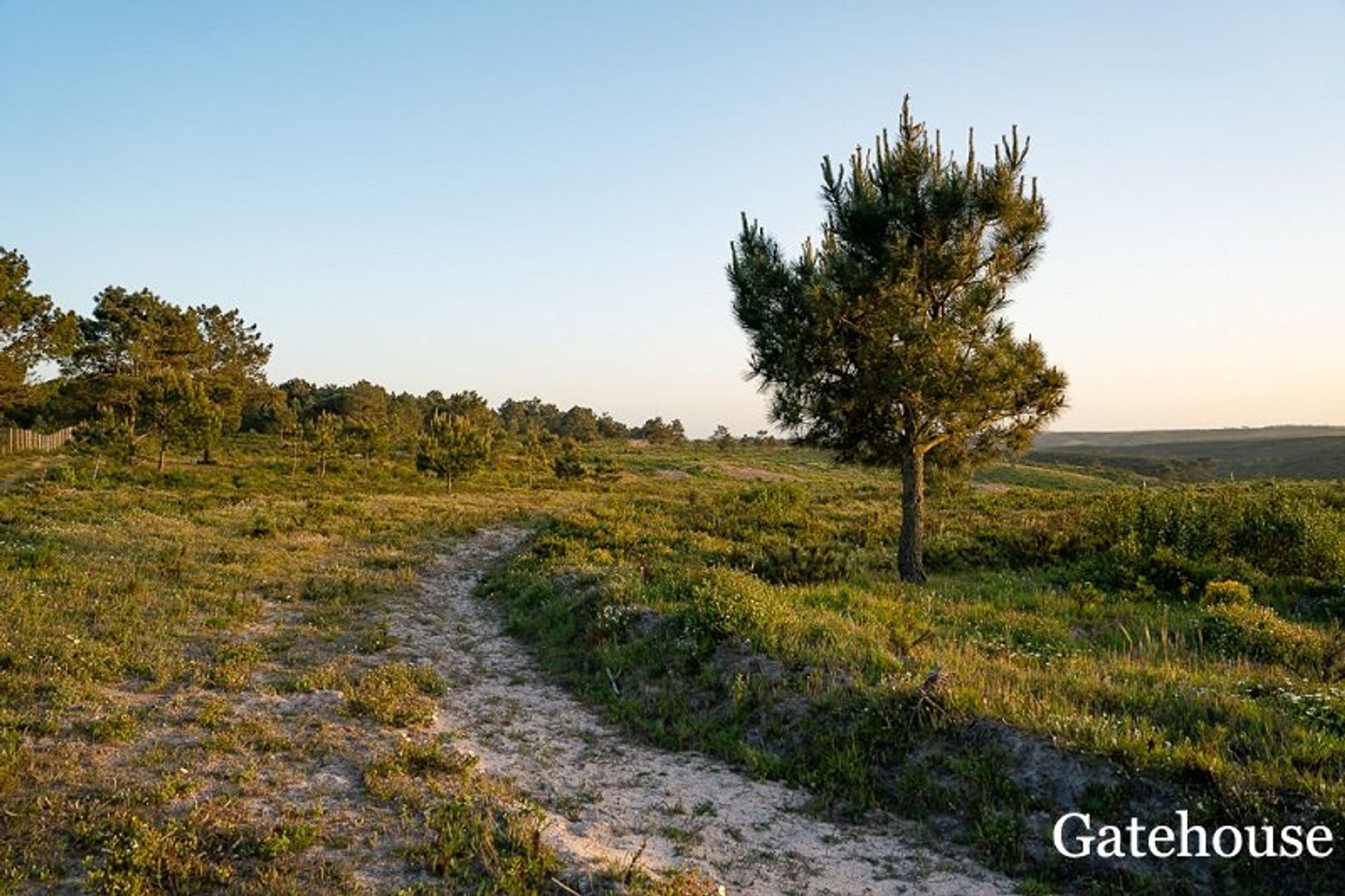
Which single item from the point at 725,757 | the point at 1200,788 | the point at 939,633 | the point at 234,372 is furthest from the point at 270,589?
the point at 234,372

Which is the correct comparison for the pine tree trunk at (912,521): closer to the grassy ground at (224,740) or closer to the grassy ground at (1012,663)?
the grassy ground at (1012,663)

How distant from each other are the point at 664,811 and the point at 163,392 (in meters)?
45.8

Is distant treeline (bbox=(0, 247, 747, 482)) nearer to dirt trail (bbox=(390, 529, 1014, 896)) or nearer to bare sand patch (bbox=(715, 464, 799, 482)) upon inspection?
bare sand patch (bbox=(715, 464, 799, 482))

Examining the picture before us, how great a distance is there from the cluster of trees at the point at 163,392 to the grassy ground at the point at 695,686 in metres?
23.4

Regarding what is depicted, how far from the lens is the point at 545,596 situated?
1517 centimetres

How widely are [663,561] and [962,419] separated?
7752mm

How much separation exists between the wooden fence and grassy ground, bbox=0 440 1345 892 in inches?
1782

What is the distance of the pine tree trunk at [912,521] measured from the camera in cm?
1795

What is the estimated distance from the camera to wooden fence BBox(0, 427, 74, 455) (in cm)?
5486

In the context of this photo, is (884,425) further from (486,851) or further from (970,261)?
(486,851)

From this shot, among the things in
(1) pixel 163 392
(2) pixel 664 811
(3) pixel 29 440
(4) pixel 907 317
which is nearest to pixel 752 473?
(1) pixel 163 392

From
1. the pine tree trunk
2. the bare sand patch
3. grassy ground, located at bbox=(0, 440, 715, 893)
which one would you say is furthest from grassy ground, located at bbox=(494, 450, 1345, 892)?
the bare sand patch

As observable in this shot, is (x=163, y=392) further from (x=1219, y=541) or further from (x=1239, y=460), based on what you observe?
(x=1239, y=460)

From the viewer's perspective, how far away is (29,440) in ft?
191
